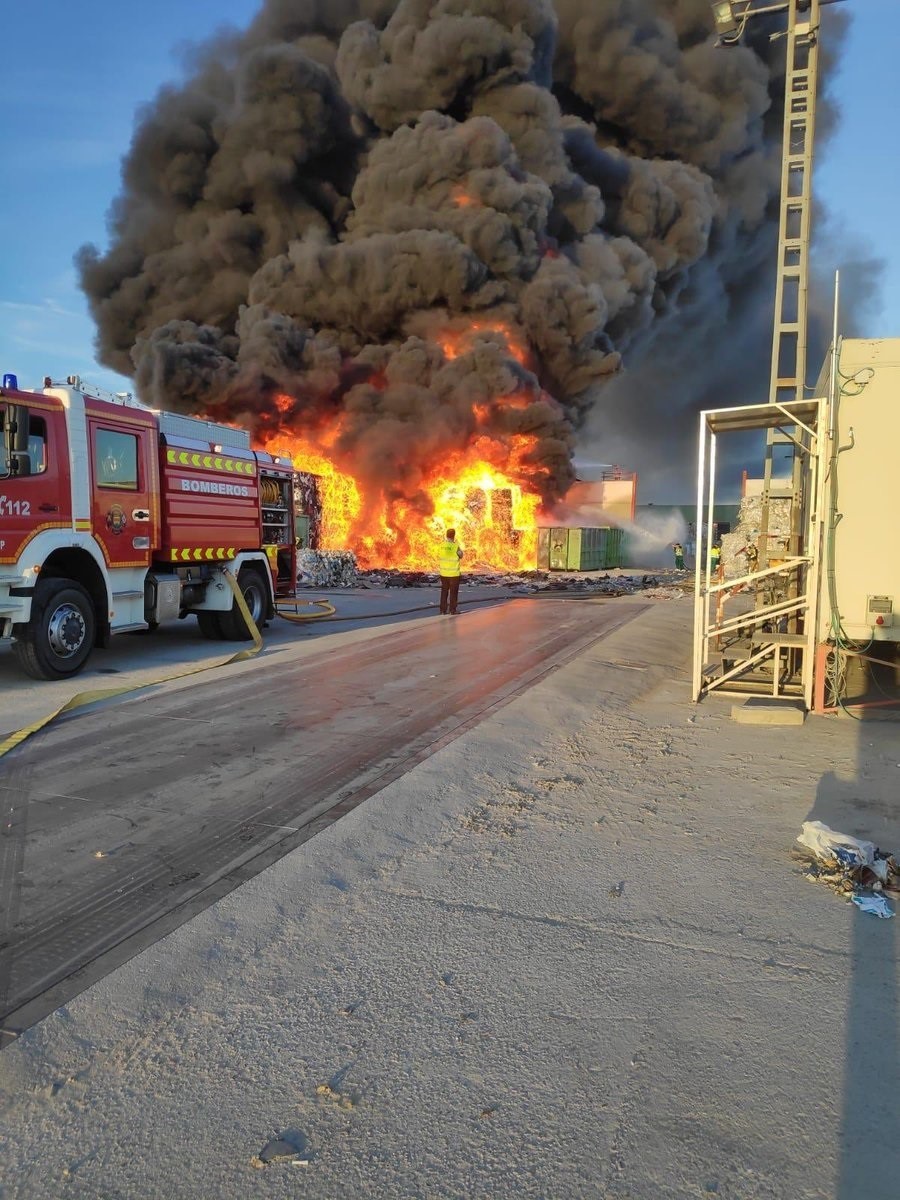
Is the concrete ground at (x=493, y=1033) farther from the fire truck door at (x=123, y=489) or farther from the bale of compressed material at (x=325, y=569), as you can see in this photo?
the bale of compressed material at (x=325, y=569)

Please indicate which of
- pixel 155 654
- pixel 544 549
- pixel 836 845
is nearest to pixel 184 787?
pixel 836 845

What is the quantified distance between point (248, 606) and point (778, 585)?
6533 mm

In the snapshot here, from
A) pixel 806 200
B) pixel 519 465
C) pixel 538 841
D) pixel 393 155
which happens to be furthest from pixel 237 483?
pixel 393 155

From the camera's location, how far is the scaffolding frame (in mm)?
5820

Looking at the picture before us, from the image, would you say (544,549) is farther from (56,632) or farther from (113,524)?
(56,632)

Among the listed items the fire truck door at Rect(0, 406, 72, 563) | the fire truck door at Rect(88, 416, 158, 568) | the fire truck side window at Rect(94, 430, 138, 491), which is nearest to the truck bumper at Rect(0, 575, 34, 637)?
the fire truck door at Rect(0, 406, 72, 563)

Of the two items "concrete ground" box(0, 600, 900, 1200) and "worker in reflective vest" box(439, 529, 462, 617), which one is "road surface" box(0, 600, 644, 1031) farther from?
"worker in reflective vest" box(439, 529, 462, 617)

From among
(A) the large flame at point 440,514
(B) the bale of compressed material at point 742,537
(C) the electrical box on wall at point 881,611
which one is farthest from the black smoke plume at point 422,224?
(C) the electrical box on wall at point 881,611

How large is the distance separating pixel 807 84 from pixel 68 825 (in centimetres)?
1287

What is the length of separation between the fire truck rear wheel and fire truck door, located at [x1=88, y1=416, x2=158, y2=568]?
1.74 m

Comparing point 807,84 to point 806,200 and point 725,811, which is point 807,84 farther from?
point 725,811

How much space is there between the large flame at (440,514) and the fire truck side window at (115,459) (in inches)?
954

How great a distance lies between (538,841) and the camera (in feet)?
11.6

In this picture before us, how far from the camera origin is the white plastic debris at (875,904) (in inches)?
111
